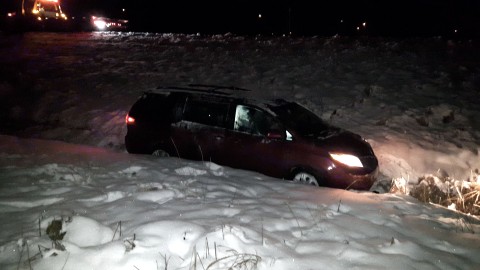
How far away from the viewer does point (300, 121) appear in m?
7.38

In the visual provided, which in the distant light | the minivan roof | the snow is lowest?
the snow

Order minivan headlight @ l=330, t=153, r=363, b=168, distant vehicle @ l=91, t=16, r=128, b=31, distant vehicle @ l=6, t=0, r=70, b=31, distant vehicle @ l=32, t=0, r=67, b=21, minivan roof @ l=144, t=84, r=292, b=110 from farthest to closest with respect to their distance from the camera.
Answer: distant vehicle @ l=91, t=16, r=128, b=31, distant vehicle @ l=32, t=0, r=67, b=21, distant vehicle @ l=6, t=0, r=70, b=31, minivan roof @ l=144, t=84, r=292, b=110, minivan headlight @ l=330, t=153, r=363, b=168

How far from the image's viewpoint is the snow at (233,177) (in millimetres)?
4035

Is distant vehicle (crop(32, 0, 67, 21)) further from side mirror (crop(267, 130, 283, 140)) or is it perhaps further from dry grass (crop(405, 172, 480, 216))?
dry grass (crop(405, 172, 480, 216))

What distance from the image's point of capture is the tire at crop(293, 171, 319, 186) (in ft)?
22.4

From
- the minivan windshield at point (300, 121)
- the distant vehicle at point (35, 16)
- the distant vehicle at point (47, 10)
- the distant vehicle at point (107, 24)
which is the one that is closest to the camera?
the minivan windshield at point (300, 121)

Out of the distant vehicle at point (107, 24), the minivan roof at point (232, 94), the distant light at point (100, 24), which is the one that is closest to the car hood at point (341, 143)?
the minivan roof at point (232, 94)

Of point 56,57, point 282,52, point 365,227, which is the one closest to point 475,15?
point 282,52

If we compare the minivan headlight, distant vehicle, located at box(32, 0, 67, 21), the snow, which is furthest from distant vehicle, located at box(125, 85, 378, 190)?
distant vehicle, located at box(32, 0, 67, 21)

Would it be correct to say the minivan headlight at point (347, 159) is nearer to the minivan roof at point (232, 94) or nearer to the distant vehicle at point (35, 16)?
the minivan roof at point (232, 94)

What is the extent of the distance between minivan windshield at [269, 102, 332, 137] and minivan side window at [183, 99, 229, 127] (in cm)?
101

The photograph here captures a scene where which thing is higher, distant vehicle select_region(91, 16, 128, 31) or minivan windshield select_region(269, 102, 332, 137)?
distant vehicle select_region(91, 16, 128, 31)

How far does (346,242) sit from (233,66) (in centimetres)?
1208

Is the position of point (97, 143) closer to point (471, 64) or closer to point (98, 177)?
point (98, 177)
